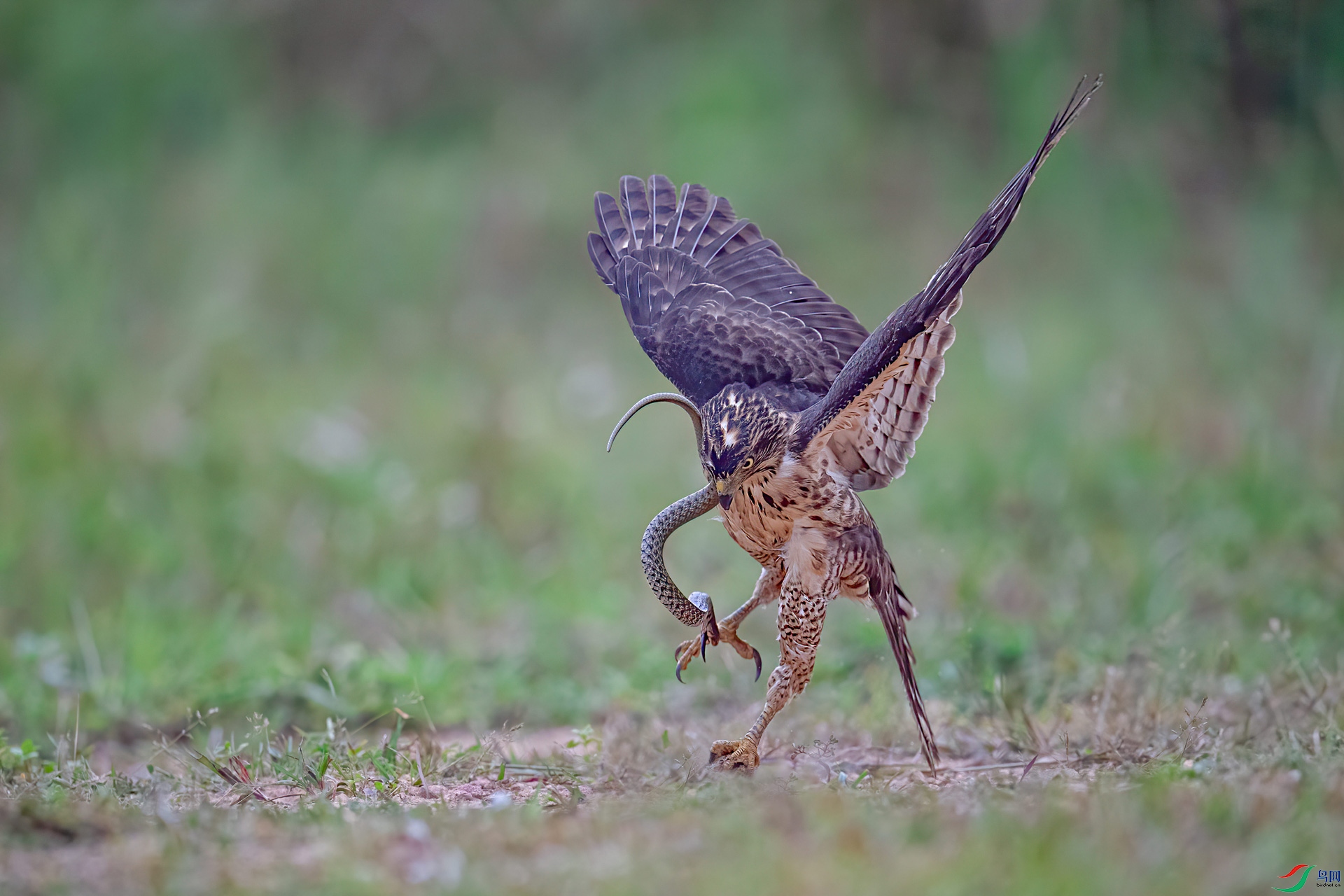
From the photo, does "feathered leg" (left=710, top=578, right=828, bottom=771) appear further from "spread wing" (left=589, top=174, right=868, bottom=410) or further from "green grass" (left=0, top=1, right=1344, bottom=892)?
"spread wing" (left=589, top=174, right=868, bottom=410)

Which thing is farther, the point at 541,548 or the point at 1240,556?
the point at 541,548

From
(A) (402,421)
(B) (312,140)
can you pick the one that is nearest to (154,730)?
(A) (402,421)

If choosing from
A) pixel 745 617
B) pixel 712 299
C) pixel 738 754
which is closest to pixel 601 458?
pixel 712 299

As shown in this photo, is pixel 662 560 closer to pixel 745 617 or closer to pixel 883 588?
pixel 745 617

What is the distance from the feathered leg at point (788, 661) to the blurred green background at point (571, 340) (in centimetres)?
63

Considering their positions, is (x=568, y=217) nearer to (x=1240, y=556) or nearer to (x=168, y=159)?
(x=168, y=159)

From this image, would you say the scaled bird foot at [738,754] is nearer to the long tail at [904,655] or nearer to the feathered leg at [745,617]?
the feathered leg at [745,617]

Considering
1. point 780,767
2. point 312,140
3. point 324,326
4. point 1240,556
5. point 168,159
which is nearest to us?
point 780,767

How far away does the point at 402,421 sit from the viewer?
7.63 meters

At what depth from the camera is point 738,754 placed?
11.9 ft

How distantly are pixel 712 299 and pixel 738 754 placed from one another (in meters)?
1.50

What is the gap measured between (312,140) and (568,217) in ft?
7.33

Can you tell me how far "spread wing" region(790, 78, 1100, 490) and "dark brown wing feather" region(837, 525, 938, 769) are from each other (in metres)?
0.25

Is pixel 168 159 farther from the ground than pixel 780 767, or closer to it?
farther from the ground
